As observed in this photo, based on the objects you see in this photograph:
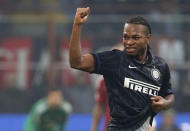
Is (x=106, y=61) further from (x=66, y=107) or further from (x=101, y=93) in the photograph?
(x=66, y=107)

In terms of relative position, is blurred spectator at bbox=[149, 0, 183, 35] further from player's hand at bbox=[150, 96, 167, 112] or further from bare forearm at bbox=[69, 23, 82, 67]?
bare forearm at bbox=[69, 23, 82, 67]

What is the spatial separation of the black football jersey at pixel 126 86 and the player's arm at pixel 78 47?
0.12 m

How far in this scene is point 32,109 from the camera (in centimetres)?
1135

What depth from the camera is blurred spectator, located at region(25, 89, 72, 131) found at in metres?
10.4

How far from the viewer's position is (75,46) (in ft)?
14.4

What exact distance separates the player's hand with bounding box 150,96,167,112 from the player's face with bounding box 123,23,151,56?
372 mm

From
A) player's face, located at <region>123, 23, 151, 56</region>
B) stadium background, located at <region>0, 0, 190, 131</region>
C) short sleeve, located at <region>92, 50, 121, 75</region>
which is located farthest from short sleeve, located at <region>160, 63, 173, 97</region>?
stadium background, located at <region>0, 0, 190, 131</region>

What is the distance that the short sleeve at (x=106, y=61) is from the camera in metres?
4.67

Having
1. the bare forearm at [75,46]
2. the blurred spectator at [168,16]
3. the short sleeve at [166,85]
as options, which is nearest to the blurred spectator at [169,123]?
the blurred spectator at [168,16]

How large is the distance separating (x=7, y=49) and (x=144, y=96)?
23.1 ft

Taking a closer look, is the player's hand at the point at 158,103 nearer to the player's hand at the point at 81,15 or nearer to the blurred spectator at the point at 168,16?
the player's hand at the point at 81,15

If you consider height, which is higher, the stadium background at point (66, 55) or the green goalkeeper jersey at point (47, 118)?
the stadium background at point (66, 55)

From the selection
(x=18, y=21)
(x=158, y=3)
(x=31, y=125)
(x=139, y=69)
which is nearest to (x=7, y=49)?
(x=18, y=21)

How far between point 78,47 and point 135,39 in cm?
52
